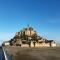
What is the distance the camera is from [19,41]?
11831 centimetres

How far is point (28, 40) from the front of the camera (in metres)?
124

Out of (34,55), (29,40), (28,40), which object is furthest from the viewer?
(28,40)

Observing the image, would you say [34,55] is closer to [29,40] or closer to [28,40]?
[29,40]

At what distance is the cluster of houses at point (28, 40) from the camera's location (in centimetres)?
11834

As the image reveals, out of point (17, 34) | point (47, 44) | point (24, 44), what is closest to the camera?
point (24, 44)

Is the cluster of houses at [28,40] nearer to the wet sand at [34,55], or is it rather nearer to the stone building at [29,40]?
the stone building at [29,40]

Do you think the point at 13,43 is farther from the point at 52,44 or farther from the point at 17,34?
the point at 52,44

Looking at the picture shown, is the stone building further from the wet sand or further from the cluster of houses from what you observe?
the wet sand

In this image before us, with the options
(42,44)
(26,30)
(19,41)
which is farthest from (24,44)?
(26,30)

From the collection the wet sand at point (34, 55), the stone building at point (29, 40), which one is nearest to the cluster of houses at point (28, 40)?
the stone building at point (29, 40)

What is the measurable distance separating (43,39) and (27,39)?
1054cm

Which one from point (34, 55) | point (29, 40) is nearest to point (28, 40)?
point (29, 40)

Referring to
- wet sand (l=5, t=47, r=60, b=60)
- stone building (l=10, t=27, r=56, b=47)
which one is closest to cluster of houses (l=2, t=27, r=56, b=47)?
stone building (l=10, t=27, r=56, b=47)

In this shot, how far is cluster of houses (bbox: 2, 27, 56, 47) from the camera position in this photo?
11834 centimetres
